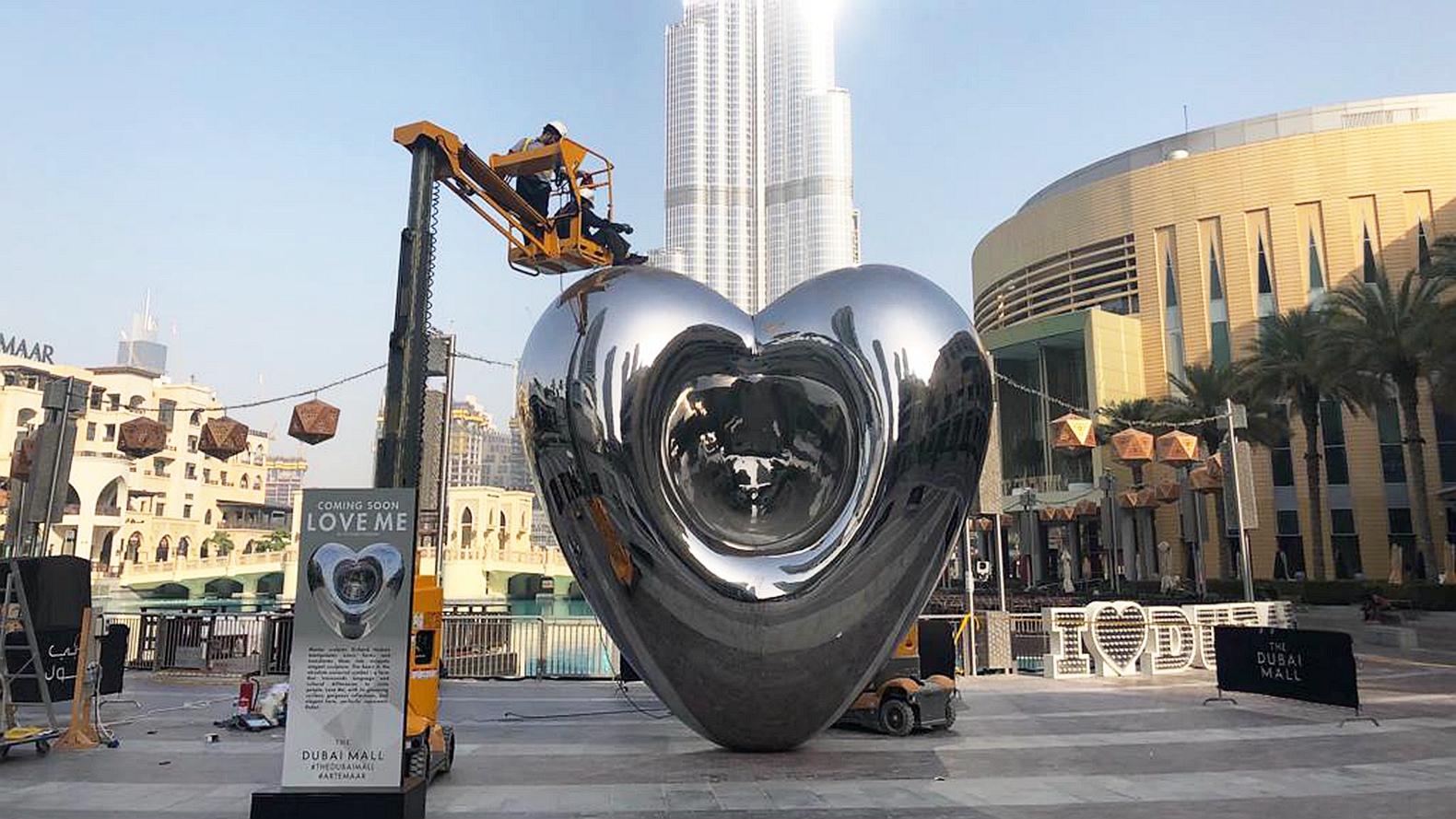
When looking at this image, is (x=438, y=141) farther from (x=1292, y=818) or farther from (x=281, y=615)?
(x=1292, y=818)

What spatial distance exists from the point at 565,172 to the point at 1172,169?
Result: 4562 centimetres

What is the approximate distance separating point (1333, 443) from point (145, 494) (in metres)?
82.6

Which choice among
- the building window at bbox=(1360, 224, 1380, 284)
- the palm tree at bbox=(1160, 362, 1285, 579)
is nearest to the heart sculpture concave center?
the palm tree at bbox=(1160, 362, 1285, 579)

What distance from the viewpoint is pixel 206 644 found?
15.8 metres

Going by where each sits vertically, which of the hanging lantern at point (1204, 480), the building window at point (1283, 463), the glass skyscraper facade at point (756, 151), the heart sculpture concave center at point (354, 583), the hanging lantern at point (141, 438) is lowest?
the heart sculpture concave center at point (354, 583)

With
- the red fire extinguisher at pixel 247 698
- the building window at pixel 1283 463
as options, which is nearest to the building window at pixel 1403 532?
the building window at pixel 1283 463

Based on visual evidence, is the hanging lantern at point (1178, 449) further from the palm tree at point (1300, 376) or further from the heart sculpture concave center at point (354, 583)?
the heart sculpture concave center at point (354, 583)

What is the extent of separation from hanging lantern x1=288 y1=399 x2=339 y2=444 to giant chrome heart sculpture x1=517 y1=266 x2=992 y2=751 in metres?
12.0

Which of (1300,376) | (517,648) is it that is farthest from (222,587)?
(1300,376)

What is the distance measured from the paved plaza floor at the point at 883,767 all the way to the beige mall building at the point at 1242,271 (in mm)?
36547

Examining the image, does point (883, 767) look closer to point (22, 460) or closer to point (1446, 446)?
point (22, 460)

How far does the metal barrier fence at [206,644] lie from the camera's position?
50.4 ft

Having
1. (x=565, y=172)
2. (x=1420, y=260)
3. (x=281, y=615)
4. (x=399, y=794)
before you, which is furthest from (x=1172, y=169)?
(x=399, y=794)

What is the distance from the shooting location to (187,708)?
12.2 metres
